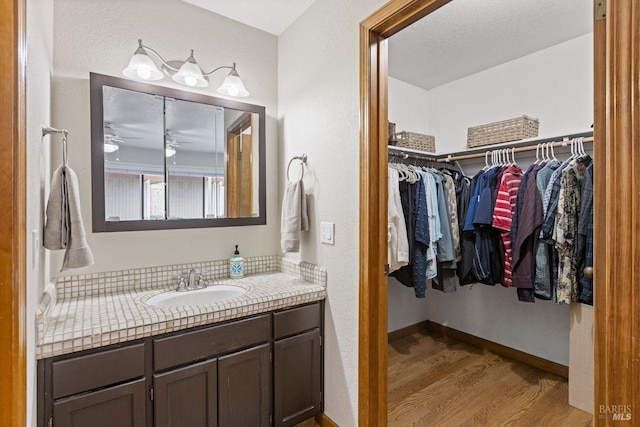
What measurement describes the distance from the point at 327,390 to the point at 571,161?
6.89 feet

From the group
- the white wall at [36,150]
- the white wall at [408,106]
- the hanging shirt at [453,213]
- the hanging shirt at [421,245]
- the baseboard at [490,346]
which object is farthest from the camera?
the white wall at [408,106]

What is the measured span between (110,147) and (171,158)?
0.31 meters

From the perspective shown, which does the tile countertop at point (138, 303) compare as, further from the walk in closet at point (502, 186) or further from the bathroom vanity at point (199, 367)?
the walk in closet at point (502, 186)

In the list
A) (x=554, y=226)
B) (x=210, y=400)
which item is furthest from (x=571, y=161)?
(x=210, y=400)

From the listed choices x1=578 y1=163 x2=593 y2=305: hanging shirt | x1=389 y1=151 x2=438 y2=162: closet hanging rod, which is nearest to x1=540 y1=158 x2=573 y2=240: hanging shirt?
x1=578 y1=163 x2=593 y2=305: hanging shirt

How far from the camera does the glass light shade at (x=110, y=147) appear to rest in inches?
68.7

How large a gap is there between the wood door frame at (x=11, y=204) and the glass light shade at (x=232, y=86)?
1242mm

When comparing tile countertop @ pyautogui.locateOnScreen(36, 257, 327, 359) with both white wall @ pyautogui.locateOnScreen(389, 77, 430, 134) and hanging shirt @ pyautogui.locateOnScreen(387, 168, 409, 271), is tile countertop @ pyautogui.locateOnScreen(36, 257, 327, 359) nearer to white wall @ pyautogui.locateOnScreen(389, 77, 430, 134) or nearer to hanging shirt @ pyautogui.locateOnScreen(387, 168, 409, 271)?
hanging shirt @ pyautogui.locateOnScreen(387, 168, 409, 271)

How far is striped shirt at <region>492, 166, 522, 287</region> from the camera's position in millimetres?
2318

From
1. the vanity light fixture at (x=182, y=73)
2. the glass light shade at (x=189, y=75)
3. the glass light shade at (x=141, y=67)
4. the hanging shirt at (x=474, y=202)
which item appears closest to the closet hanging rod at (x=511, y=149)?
the hanging shirt at (x=474, y=202)

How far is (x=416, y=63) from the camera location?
2.77 meters

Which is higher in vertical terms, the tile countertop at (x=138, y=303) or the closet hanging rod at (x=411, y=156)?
the closet hanging rod at (x=411, y=156)

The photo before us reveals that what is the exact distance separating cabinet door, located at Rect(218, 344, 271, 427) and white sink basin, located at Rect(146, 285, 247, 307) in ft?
1.17

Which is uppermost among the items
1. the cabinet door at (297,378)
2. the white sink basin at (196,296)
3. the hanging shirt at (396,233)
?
the hanging shirt at (396,233)
